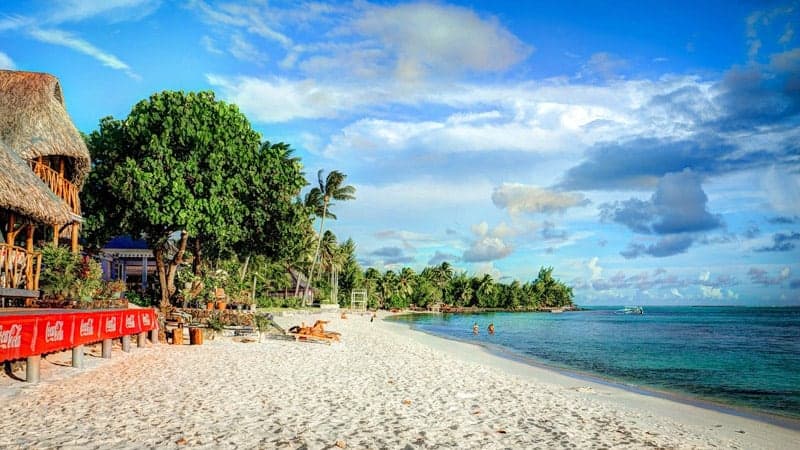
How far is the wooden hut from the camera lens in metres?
14.2

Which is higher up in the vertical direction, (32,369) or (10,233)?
(10,233)

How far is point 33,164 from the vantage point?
1862 centimetres

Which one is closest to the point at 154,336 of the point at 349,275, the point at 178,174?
the point at 178,174

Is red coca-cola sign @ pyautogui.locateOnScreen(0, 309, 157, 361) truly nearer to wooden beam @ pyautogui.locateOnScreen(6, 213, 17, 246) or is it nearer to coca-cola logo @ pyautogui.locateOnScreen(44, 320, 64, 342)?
coca-cola logo @ pyautogui.locateOnScreen(44, 320, 64, 342)

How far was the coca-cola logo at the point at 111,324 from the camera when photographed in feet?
42.3

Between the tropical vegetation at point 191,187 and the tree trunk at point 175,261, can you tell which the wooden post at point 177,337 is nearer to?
the tropical vegetation at point 191,187

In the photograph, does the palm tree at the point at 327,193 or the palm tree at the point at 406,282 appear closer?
the palm tree at the point at 327,193

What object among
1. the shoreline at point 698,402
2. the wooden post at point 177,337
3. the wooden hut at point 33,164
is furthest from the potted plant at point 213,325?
the shoreline at point 698,402

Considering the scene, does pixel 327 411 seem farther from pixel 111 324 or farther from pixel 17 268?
pixel 17 268

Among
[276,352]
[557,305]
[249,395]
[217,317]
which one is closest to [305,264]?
[217,317]

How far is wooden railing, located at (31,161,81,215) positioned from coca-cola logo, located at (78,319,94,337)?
341 inches

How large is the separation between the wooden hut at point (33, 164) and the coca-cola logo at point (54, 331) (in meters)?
4.95

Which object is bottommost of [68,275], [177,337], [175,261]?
[177,337]

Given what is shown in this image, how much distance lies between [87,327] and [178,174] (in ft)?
41.1
